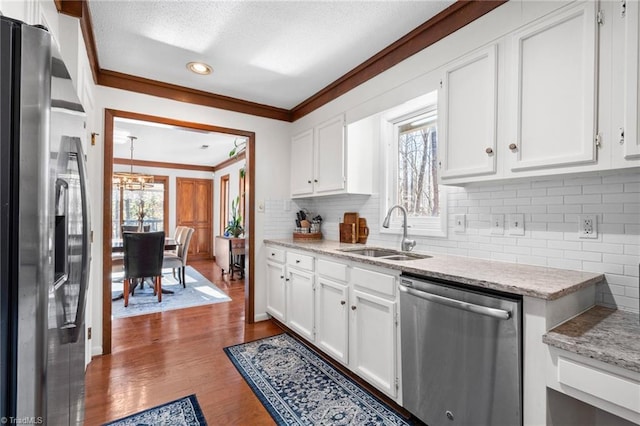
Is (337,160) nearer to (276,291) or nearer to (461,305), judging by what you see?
(276,291)

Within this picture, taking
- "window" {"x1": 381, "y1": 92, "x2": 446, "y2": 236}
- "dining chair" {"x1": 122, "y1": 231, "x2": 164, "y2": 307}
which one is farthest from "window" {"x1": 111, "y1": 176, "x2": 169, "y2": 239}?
"window" {"x1": 381, "y1": 92, "x2": 446, "y2": 236}

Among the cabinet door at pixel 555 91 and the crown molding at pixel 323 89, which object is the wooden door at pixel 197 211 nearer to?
the crown molding at pixel 323 89

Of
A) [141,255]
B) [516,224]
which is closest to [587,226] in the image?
[516,224]

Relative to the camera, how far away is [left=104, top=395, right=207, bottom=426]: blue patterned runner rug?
1.75m

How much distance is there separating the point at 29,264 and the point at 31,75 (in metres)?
0.41

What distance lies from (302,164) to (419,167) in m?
1.30

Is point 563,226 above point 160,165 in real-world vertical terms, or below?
below

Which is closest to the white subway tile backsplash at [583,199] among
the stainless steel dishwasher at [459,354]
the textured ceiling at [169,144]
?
the stainless steel dishwasher at [459,354]

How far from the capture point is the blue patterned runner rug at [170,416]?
68.9 inches

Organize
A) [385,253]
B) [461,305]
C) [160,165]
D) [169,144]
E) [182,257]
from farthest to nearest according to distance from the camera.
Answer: [160,165], [169,144], [182,257], [385,253], [461,305]

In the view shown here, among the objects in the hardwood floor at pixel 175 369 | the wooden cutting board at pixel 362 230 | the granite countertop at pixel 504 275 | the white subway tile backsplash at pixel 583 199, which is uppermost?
the white subway tile backsplash at pixel 583 199

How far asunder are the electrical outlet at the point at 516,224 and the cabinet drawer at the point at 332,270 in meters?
1.05

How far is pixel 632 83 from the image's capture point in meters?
1.19

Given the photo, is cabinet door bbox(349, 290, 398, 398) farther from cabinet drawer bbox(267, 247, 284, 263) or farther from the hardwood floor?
cabinet drawer bbox(267, 247, 284, 263)
